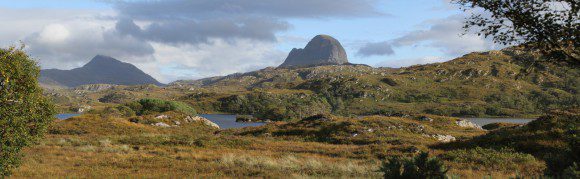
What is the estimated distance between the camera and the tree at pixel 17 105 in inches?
722

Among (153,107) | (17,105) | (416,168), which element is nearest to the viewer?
(416,168)

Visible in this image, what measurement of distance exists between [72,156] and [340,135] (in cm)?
3348

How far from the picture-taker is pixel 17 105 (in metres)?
18.8

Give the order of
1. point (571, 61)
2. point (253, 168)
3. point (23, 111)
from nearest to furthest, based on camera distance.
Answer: point (571, 61), point (23, 111), point (253, 168)

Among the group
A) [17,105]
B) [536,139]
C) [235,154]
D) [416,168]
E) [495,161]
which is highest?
[17,105]

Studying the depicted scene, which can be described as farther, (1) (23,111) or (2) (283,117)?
(2) (283,117)

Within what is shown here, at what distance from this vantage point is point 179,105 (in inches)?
5192

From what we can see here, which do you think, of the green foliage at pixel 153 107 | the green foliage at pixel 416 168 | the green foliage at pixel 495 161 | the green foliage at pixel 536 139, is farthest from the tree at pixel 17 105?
the green foliage at pixel 153 107

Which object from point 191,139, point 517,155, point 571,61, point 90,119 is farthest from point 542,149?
point 90,119

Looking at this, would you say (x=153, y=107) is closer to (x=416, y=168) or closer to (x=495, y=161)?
(x=495, y=161)

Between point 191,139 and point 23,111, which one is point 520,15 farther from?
point 191,139

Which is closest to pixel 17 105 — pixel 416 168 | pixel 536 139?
pixel 416 168

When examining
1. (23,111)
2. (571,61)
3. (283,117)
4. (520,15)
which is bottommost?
(283,117)

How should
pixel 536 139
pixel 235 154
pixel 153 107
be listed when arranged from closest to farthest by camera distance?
1. pixel 536 139
2. pixel 235 154
3. pixel 153 107
